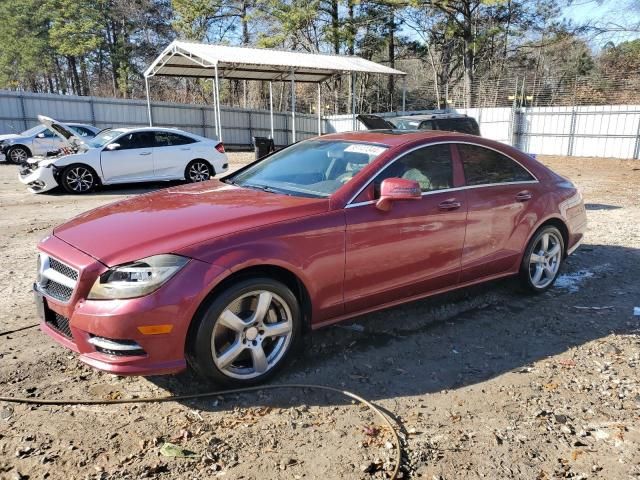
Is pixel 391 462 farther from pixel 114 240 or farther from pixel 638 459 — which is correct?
pixel 114 240

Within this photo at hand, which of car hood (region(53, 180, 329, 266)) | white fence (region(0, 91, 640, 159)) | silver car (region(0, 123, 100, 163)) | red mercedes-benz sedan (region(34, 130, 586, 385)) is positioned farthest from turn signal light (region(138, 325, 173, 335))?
white fence (region(0, 91, 640, 159))

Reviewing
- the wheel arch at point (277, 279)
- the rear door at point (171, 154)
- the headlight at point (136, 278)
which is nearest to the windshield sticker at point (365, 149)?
the wheel arch at point (277, 279)

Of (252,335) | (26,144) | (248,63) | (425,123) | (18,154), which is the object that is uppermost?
(248,63)

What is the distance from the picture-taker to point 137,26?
1652 inches

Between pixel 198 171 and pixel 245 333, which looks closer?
pixel 245 333

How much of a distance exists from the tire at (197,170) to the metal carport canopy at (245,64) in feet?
21.4

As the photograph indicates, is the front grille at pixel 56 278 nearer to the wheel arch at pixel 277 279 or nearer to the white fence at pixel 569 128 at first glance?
the wheel arch at pixel 277 279

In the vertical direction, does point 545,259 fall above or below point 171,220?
below

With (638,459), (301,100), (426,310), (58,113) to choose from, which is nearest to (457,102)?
(301,100)

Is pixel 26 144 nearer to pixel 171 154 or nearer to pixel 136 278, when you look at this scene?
pixel 171 154

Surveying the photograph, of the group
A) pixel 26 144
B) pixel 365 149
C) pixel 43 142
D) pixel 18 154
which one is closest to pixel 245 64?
pixel 43 142

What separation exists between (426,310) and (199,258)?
250 cm

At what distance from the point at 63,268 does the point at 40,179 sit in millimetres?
9505

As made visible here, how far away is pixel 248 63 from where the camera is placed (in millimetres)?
18953
